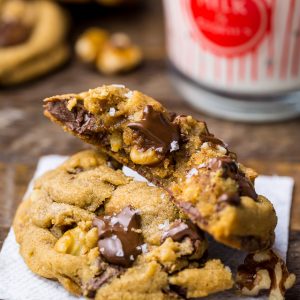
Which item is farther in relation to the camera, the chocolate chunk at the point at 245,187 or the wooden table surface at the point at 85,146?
the wooden table surface at the point at 85,146

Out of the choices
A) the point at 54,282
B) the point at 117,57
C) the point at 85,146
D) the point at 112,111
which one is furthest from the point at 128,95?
the point at 117,57

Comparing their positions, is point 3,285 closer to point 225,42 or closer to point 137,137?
point 137,137

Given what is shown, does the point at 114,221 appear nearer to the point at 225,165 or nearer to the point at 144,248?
the point at 144,248

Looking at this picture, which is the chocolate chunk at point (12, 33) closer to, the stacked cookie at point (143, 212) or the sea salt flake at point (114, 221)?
the stacked cookie at point (143, 212)

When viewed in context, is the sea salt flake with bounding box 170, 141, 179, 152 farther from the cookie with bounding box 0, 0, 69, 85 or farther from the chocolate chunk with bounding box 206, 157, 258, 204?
the cookie with bounding box 0, 0, 69, 85

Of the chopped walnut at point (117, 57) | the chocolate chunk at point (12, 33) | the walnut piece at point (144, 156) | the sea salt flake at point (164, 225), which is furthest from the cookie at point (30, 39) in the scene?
the sea salt flake at point (164, 225)

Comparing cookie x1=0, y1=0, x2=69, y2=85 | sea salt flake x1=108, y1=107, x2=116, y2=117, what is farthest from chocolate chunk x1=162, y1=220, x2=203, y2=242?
cookie x1=0, y1=0, x2=69, y2=85
